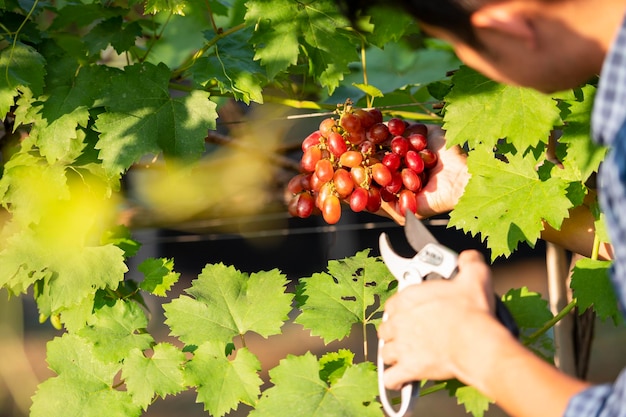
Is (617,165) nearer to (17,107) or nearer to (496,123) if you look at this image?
(496,123)

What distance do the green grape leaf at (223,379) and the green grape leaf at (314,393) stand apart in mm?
53

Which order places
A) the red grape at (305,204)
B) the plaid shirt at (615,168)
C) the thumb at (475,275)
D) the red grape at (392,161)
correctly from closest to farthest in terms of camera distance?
1. the plaid shirt at (615,168)
2. the thumb at (475,275)
3. the red grape at (392,161)
4. the red grape at (305,204)

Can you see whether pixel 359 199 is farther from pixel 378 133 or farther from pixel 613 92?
pixel 613 92

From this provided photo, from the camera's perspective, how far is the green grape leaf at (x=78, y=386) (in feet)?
5.31

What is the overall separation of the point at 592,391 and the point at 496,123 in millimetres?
733

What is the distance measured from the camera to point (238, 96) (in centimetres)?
165

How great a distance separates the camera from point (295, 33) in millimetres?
1563

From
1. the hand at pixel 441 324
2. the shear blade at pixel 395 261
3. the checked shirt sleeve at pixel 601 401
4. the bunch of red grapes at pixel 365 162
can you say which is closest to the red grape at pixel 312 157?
the bunch of red grapes at pixel 365 162

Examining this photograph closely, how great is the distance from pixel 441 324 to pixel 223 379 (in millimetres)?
657

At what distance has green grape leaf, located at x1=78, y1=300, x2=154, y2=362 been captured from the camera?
63.6 inches

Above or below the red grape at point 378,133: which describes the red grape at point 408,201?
below

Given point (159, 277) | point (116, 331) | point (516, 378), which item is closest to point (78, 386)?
point (116, 331)

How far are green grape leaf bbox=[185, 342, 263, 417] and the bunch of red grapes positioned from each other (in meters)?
0.35

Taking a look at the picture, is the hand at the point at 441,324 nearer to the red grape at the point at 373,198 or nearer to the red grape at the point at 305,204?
the red grape at the point at 373,198
